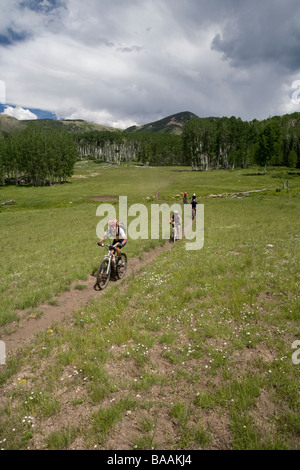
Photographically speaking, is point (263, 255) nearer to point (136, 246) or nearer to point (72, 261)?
point (136, 246)

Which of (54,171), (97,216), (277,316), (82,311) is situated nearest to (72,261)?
(82,311)

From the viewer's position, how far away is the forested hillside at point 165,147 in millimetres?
89562

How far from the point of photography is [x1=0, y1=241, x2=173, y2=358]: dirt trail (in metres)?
8.92

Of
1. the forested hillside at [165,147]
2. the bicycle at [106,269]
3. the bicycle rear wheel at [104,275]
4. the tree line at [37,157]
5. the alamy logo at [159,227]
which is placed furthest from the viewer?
the forested hillside at [165,147]

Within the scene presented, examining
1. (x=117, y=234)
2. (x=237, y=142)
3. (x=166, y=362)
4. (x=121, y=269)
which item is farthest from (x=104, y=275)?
(x=237, y=142)

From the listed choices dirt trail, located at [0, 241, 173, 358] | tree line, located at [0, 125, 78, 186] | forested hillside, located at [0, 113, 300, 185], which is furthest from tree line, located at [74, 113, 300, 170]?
dirt trail, located at [0, 241, 173, 358]

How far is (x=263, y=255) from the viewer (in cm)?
1449

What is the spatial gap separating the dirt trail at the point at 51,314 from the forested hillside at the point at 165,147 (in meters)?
86.3

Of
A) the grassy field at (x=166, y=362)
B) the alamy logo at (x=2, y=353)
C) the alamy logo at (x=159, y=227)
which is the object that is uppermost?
the alamy logo at (x=159, y=227)

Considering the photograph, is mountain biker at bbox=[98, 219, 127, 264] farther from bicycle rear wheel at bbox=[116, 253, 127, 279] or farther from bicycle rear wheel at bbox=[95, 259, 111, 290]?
bicycle rear wheel at bbox=[95, 259, 111, 290]

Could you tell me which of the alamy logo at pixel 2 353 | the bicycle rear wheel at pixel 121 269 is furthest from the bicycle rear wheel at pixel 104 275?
the alamy logo at pixel 2 353

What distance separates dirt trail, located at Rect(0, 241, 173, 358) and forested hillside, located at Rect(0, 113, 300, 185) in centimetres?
8628

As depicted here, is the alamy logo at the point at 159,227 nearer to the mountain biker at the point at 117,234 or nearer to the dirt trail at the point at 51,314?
the mountain biker at the point at 117,234
